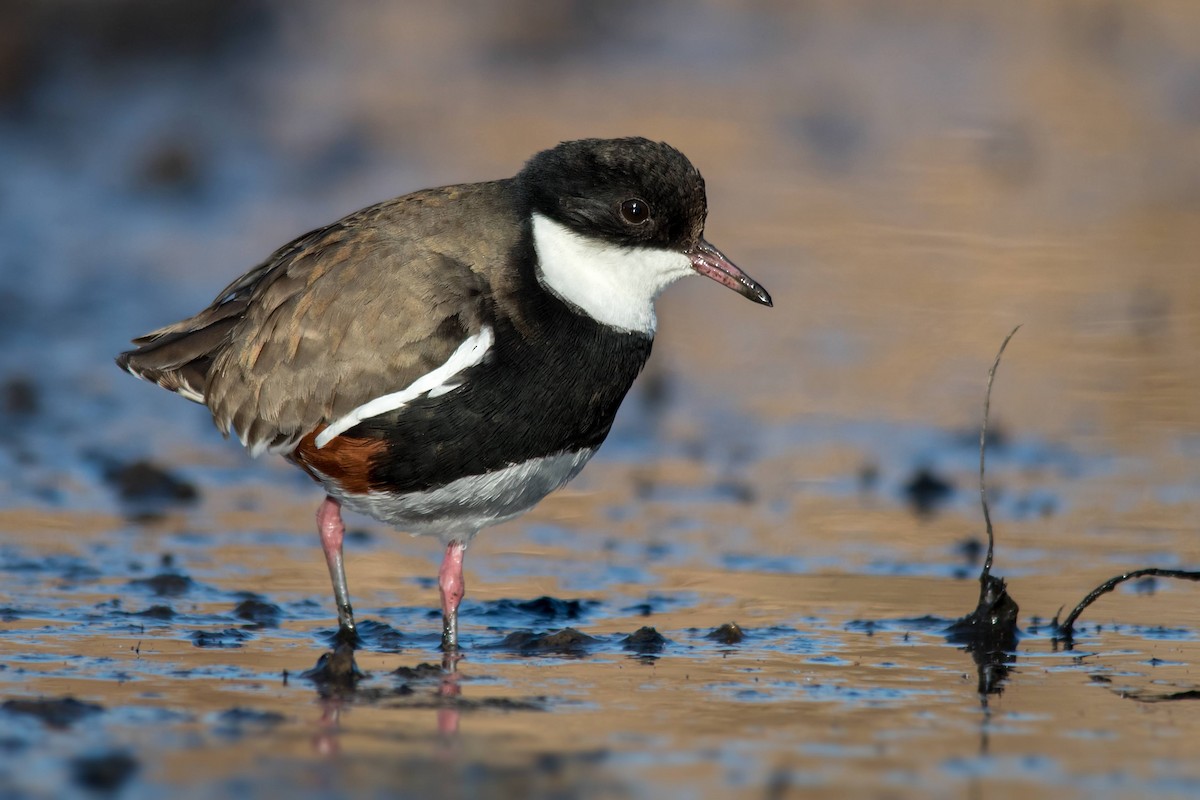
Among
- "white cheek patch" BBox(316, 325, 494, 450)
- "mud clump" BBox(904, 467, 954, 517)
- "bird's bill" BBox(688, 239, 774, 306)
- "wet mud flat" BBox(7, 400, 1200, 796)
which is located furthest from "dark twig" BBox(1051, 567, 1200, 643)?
"white cheek patch" BBox(316, 325, 494, 450)

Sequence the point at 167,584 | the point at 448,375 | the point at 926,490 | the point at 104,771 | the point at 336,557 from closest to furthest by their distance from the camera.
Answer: the point at 104,771, the point at 448,375, the point at 336,557, the point at 167,584, the point at 926,490

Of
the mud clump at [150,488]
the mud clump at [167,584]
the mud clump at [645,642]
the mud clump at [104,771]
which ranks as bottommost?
the mud clump at [104,771]

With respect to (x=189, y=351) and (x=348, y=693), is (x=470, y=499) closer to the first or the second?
(x=348, y=693)

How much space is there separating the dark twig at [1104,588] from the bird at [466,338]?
1720 mm

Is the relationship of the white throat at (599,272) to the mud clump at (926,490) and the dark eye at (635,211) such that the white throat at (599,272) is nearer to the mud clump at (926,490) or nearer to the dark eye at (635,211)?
the dark eye at (635,211)

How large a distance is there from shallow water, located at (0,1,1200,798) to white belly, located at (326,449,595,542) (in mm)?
417

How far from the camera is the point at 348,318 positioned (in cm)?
654

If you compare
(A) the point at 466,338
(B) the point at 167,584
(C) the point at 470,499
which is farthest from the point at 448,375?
(B) the point at 167,584

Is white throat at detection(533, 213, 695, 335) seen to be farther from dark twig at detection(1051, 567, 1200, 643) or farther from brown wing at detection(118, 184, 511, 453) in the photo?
dark twig at detection(1051, 567, 1200, 643)

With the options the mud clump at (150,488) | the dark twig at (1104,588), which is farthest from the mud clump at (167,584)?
the dark twig at (1104,588)

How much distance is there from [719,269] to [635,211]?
44 centimetres

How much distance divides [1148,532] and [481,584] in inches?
117

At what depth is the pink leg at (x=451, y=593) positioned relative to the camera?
650cm

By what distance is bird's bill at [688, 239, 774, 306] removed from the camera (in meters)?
6.76
